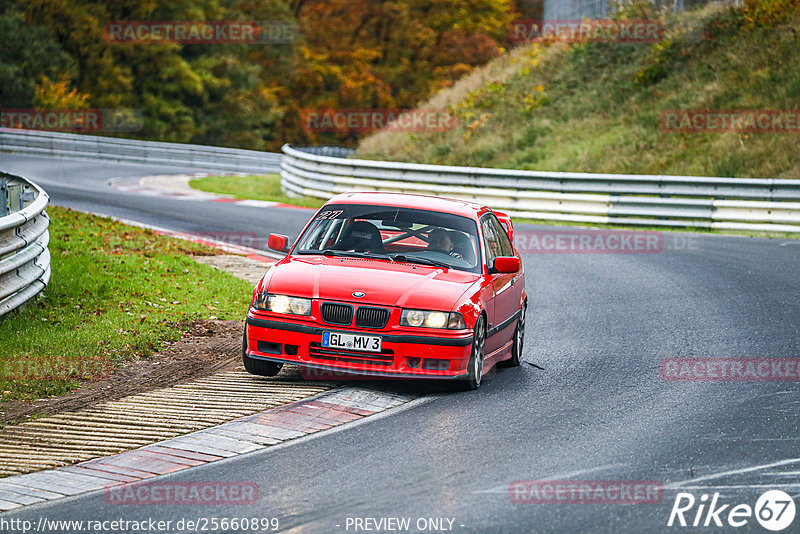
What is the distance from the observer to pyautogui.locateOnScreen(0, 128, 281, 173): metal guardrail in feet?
129

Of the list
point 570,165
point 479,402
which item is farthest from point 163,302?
point 570,165

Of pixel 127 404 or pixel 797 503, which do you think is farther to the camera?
pixel 127 404

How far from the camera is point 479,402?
867 centimetres

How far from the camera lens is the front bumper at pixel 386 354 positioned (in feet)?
28.3

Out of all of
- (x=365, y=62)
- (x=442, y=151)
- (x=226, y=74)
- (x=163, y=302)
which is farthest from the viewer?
(x=365, y=62)

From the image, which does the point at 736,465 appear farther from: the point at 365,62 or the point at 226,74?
the point at 365,62

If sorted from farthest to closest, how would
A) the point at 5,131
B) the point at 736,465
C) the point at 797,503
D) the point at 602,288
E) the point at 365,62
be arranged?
the point at 365,62 → the point at 5,131 → the point at 602,288 → the point at 736,465 → the point at 797,503

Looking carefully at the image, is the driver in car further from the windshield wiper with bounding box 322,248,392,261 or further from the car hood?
the windshield wiper with bounding box 322,248,392,261

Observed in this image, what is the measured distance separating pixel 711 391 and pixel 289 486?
4.26m
